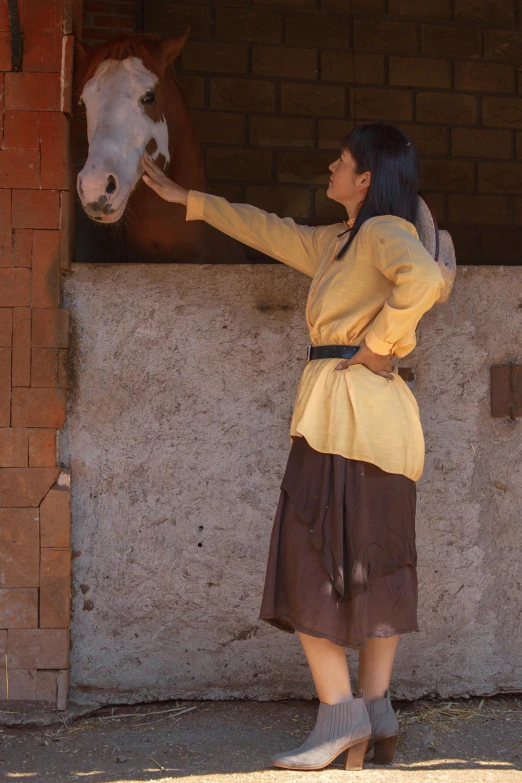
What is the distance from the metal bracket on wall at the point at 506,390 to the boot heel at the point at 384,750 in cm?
113

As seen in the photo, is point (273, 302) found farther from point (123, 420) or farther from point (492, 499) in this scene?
point (492, 499)


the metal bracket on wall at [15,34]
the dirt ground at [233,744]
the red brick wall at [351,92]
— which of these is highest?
the red brick wall at [351,92]

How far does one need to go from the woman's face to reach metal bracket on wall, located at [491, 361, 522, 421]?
2.82ft

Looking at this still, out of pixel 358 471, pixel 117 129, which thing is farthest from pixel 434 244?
pixel 117 129

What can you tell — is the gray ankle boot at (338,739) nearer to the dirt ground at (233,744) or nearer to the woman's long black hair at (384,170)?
the dirt ground at (233,744)

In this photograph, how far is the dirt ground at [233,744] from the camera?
2.48 meters

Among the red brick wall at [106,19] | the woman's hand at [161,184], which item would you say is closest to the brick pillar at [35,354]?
the woman's hand at [161,184]

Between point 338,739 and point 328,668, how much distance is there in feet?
0.58

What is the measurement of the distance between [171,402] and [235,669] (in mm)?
903

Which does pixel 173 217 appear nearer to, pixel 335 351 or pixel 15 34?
pixel 15 34

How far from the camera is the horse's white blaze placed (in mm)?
2793

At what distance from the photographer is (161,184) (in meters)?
2.95

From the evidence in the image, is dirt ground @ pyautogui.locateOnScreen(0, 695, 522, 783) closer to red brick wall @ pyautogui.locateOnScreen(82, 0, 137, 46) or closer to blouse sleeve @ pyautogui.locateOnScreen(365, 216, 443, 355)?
blouse sleeve @ pyautogui.locateOnScreen(365, 216, 443, 355)

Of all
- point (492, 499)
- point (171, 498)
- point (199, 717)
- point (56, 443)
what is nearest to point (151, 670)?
point (199, 717)
